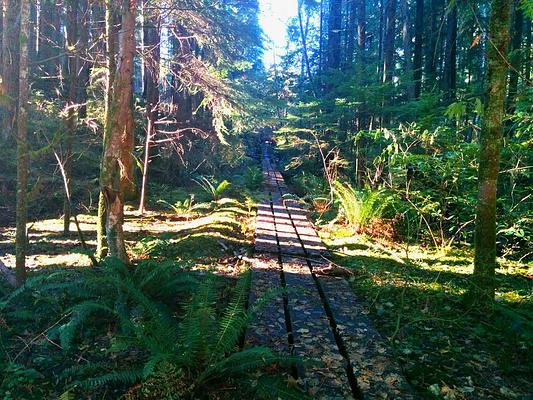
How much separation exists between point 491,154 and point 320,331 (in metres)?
2.35

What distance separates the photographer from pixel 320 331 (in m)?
3.42

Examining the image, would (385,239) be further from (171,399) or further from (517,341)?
(171,399)

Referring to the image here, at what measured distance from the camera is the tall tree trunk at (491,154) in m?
3.48

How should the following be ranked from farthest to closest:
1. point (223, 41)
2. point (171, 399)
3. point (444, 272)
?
point (223, 41) < point (444, 272) < point (171, 399)

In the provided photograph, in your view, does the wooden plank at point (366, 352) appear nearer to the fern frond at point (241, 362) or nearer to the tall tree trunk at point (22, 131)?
the fern frond at point (241, 362)

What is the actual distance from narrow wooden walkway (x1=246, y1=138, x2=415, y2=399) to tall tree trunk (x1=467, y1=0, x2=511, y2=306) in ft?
4.11

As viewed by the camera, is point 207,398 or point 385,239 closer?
point 207,398

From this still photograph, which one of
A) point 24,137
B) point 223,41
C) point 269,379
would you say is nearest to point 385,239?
point 269,379

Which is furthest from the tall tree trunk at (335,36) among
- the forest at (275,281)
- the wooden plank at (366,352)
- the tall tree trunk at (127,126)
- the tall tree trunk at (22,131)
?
the wooden plank at (366,352)

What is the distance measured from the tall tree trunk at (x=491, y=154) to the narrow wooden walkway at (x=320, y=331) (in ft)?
4.11

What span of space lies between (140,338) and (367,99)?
1096 cm

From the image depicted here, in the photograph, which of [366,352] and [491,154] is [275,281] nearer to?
[366,352]

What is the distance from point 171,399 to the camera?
2295mm

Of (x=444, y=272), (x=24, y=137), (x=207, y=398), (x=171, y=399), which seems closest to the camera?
(x=171, y=399)
